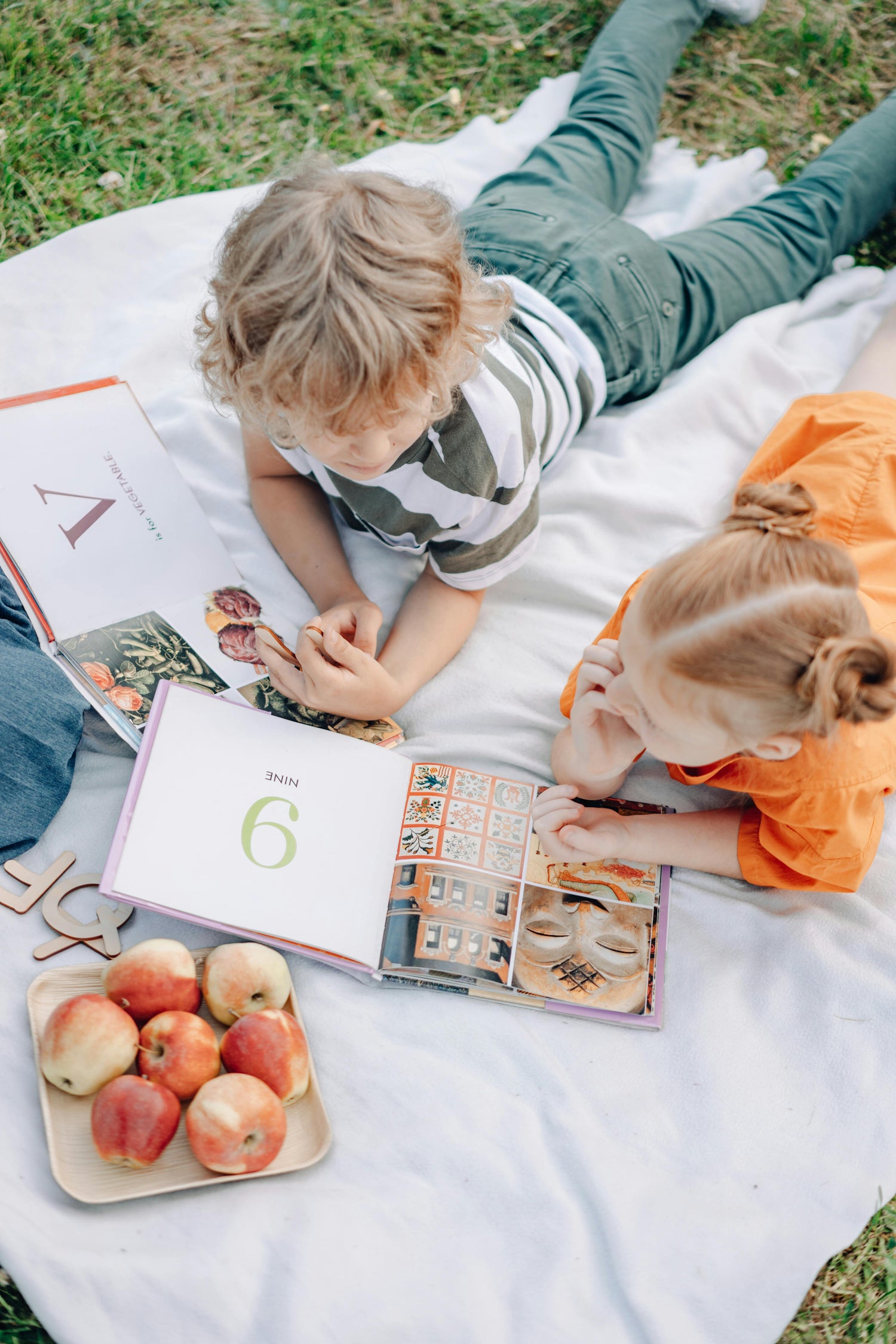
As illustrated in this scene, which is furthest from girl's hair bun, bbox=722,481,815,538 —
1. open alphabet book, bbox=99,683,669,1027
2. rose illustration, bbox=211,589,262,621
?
rose illustration, bbox=211,589,262,621

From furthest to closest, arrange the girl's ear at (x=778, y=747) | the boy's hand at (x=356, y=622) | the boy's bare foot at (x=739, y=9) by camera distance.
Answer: the boy's bare foot at (x=739, y=9) → the boy's hand at (x=356, y=622) → the girl's ear at (x=778, y=747)

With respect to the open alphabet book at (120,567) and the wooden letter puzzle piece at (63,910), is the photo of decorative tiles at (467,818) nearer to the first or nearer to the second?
the open alphabet book at (120,567)

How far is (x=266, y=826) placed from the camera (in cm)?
114

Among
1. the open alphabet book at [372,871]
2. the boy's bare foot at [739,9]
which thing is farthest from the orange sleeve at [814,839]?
the boy's bare foot at [739,9]

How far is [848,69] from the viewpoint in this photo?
7.06 ft

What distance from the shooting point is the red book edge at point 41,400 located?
1256mm

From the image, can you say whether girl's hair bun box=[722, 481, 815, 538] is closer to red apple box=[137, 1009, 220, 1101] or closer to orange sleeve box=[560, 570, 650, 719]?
orange sleeve box=[560, 570, 650, 719]

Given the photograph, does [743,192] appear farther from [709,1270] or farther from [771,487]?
[709,1270]

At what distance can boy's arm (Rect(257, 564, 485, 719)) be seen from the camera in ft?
3.90

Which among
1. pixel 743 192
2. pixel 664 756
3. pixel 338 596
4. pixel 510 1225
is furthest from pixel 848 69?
pixel 510 1225

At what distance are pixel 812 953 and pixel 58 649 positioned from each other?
100cm

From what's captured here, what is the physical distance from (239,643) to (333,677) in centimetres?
19

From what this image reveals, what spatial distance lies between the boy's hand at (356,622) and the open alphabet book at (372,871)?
4.9 inches

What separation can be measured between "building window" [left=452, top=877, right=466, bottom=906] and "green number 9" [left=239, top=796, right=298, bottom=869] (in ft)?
0.63
